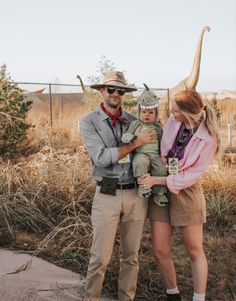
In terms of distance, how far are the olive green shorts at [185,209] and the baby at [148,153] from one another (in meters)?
0.07

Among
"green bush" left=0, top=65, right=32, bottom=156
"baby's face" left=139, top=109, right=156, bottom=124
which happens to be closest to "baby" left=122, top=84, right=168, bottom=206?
"baby's face" left=139, top=109, right=156, bottom=124

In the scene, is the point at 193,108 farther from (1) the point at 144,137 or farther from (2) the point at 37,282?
(2) the point at 37,282

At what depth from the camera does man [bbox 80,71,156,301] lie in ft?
11.6

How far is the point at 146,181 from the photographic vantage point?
11.4 ft

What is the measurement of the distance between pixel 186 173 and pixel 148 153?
0.30 metres

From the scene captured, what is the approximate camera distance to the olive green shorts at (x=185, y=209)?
11.5 ft

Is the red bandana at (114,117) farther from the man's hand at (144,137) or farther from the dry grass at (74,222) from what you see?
the dry grass at (74,222)

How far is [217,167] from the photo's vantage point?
697 centimetres

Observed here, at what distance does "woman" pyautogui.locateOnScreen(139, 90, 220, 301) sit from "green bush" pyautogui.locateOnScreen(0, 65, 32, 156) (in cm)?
455

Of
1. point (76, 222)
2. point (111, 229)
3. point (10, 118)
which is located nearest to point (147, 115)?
point (111, 229)

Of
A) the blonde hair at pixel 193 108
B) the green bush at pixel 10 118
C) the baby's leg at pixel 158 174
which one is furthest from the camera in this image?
the green bush at pixel 10 118

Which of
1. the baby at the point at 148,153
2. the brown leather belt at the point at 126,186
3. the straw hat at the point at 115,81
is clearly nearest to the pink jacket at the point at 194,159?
the baby at the point at 148,153

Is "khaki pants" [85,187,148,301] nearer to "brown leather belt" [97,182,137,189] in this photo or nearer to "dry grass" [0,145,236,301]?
"brown leather belt" [97,182,137,189]

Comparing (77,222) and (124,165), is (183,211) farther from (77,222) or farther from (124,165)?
(77,222)
